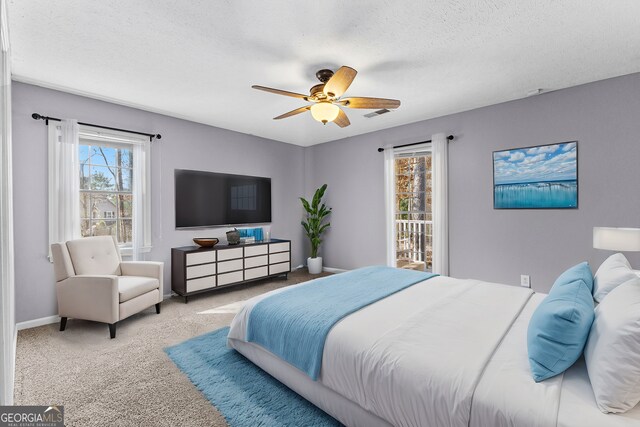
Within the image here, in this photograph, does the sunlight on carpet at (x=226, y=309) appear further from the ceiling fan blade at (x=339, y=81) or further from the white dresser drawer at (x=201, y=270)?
the ceiling fan blade at (x=339, y=81)

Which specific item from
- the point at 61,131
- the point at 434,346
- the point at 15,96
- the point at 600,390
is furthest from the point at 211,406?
the point at 15,96

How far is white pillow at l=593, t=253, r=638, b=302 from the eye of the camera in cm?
158

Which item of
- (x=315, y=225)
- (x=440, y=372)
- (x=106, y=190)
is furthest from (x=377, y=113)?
(x=106, y=190)

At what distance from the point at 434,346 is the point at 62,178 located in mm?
3962

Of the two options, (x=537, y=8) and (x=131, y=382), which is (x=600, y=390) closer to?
(x=537, y=8)

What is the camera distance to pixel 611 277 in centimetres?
165

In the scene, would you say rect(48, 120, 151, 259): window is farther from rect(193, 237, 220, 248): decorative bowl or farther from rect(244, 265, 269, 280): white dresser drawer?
rect(244, 265, 269, 280): white dresser drawer

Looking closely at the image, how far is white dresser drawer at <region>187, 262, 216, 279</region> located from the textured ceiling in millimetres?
2105

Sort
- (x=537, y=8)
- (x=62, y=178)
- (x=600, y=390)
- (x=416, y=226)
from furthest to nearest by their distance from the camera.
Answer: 1. (x=416, y=226)
2. (x=62, y=178)
3. (x=537, y=8)
4. (x=600, y=390)

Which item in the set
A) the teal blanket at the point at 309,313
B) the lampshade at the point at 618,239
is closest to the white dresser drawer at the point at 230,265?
the teal blanket at the point at 309,313

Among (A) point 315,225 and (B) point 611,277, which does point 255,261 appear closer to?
(A) point 315,225

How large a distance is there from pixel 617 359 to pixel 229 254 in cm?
401

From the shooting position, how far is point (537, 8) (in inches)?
78.3

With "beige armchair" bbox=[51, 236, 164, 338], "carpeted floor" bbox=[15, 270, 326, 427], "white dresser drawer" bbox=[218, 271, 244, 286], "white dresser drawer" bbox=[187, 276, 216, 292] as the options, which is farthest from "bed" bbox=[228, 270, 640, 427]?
"white dresser drawer" bbox=[218, 271, 244, 286]
